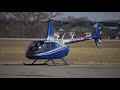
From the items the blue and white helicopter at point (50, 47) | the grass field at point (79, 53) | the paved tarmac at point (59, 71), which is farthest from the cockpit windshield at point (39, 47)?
the paved tarmac at point (59, 71)

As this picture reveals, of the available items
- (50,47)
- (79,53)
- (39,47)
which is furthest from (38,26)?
(79,53)

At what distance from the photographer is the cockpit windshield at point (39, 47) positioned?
873 cm

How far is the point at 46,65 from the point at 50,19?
124 cm

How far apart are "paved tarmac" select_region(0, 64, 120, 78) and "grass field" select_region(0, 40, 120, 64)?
15 cm

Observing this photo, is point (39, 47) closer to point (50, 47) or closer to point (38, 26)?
point (50, 47)

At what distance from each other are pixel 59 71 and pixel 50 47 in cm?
96

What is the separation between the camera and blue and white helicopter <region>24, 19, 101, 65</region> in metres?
8.78

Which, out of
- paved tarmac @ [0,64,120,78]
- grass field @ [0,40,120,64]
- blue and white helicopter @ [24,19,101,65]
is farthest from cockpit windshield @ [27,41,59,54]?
paved tarmac @ [0,64,120,78]

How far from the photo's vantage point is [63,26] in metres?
8.94

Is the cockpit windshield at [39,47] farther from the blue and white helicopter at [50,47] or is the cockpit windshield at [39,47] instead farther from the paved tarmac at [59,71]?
the paved tarmac at [59,71]
